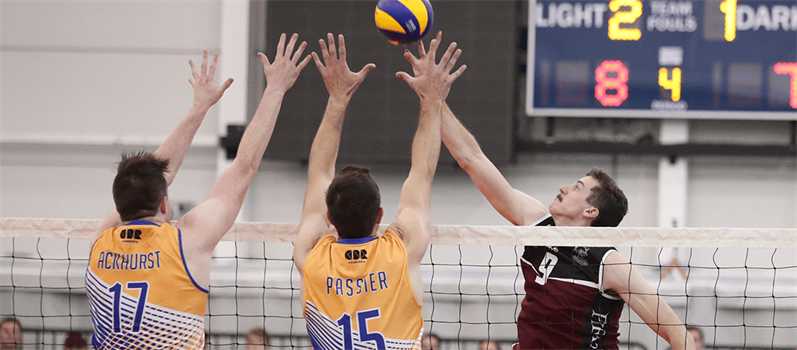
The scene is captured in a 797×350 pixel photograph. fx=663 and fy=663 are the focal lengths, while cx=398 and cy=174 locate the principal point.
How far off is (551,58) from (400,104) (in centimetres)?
191

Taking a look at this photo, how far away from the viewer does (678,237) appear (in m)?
3.22

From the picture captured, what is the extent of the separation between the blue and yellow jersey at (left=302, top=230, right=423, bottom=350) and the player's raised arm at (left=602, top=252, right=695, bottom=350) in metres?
1.03

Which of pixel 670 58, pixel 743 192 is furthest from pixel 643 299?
pixel 743 192

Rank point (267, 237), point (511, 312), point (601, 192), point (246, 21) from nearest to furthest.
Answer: point (601, 192) < point (267, 237) < point (511, 312) < point (246, 21)

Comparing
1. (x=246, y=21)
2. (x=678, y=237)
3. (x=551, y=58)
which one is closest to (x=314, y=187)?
(x=678, y=237)

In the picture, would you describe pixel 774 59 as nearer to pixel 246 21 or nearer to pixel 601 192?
pixel 601 192

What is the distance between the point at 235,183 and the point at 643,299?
5.88 feet

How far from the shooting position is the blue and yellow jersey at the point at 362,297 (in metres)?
2.29

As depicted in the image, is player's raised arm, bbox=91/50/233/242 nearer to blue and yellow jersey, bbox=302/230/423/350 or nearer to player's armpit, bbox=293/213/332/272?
player's armpit, bbox=293/213/332/272

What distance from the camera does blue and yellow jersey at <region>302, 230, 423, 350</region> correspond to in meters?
2.29

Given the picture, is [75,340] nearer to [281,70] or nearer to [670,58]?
A: [281,70]

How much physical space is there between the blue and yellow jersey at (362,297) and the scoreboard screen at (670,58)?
19.8 ft

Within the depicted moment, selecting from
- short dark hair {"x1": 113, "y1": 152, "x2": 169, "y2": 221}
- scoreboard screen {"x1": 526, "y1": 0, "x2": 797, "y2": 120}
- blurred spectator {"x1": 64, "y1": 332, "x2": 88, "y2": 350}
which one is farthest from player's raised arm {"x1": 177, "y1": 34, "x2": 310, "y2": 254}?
scoreboard screen {"x1": 526, "y1": 0, "x2": 797, "y2": 120}

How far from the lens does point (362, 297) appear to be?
229 centimetres
